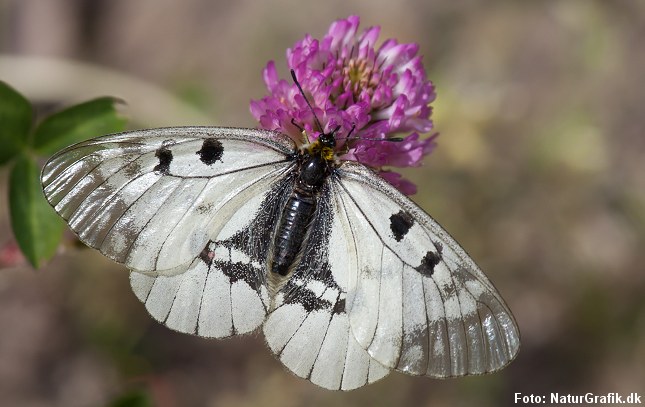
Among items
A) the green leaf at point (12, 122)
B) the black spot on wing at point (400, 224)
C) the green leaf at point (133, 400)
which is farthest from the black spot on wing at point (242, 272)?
the green leaf at point (133, 400)

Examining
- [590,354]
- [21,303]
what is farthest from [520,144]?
[21,303]

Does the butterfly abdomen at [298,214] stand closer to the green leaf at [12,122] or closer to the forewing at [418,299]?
the forewing at [418,299]

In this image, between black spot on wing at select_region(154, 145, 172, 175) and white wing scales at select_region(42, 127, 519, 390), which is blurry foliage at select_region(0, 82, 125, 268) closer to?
white wing scales at select_region(42, 127, 519, 390)

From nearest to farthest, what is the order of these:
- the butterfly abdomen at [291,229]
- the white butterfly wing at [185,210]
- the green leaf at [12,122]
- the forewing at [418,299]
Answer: the forewing at [418,299] < the white butterfly wing at [185,210] < the butterfly abdomen at [291,229] < the green leaf at [12,122]

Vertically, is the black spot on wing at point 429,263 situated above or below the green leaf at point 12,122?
below

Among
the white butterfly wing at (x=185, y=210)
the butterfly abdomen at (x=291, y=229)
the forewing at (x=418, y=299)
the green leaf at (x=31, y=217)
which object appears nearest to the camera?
the forewing at (x=418, y=299)

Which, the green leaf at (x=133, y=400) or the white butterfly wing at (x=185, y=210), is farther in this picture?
the green leaf at (x=133, y=400)

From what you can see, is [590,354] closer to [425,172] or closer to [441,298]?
[425,172]

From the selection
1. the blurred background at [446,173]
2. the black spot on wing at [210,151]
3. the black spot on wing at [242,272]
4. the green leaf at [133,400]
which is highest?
the blurred background at [446,173]

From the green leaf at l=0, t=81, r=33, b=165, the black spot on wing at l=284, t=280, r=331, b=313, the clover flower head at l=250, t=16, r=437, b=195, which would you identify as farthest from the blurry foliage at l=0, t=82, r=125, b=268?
the black spot on wing at l=284, t=280, r=331, b=313
